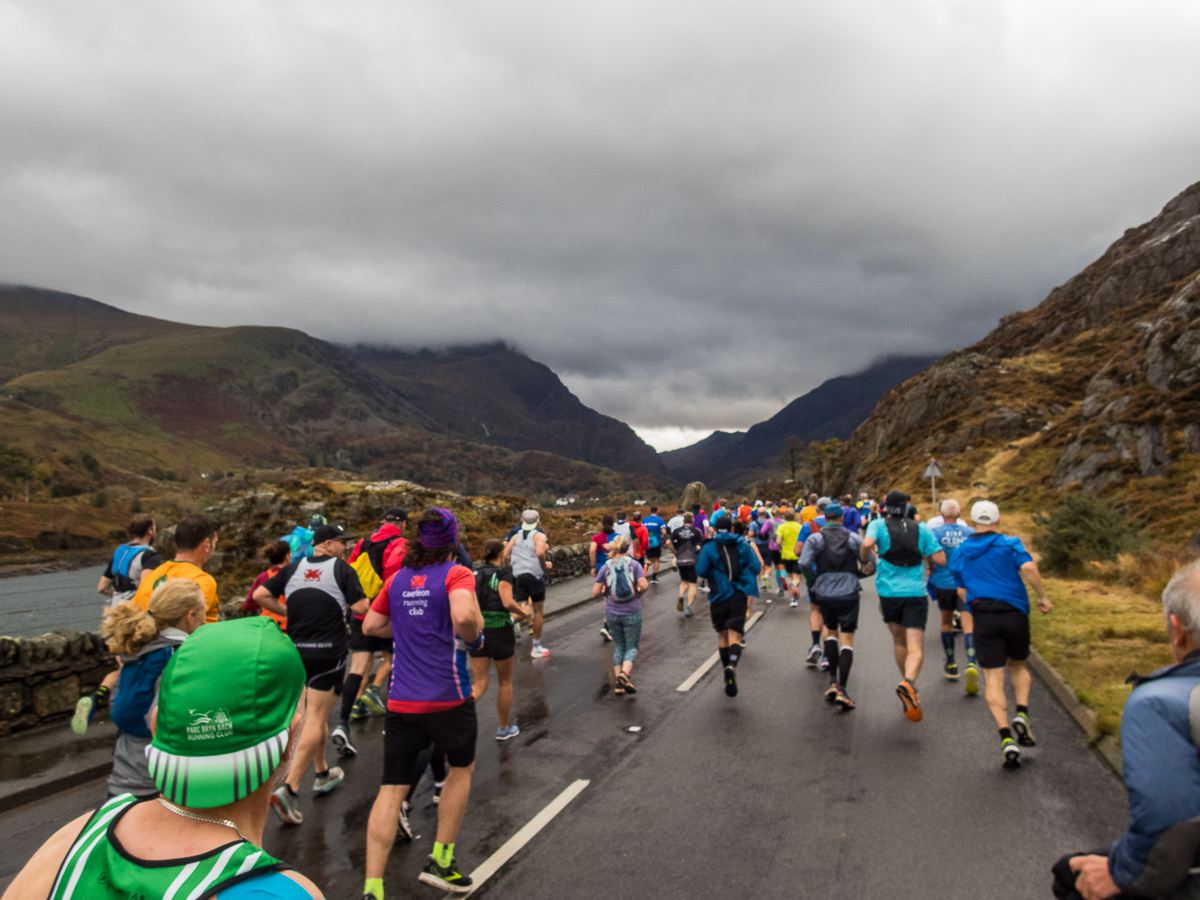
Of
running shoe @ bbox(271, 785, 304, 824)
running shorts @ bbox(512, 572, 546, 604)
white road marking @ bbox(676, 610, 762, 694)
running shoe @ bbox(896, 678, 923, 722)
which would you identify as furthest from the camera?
running shorts @ bbox(512, 572, 546, 604)

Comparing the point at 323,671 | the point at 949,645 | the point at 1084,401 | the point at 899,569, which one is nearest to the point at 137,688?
the point at 323,671

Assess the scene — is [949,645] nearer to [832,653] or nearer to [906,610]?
[832,653]

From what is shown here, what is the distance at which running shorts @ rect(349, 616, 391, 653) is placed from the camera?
6488 mm

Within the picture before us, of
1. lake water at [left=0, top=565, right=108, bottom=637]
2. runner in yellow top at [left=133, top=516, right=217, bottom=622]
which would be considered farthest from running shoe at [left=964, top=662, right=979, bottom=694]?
lake water at [left=0, top=565, right=108, bottom=637]

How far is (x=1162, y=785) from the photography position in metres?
1.87

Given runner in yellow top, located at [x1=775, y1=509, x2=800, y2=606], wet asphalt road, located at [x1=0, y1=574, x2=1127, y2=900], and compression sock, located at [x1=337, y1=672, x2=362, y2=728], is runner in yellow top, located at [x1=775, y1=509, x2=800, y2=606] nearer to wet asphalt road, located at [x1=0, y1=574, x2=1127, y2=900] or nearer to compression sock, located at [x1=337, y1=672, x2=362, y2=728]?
wet asphalt road, located at [x1=0, y1=574, x2=1127, y2=900]

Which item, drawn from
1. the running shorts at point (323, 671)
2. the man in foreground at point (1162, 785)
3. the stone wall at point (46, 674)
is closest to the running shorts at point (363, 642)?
the running shorts at point (323, 671)

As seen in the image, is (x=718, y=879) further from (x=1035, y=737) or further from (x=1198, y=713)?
(x=1035, y=737)

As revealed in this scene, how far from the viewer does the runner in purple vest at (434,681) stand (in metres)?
3.96

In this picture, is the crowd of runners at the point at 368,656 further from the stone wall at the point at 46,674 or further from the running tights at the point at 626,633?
the stone wall at the point at 46,674

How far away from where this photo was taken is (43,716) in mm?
7449

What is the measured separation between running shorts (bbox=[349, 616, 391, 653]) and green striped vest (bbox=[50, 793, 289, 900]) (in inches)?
204

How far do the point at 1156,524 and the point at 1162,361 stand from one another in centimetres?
2085

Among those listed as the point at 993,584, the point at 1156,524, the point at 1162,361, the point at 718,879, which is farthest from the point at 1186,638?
the point at 1162,361
